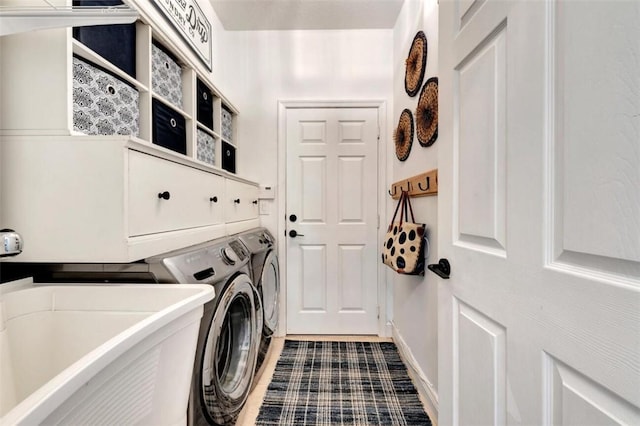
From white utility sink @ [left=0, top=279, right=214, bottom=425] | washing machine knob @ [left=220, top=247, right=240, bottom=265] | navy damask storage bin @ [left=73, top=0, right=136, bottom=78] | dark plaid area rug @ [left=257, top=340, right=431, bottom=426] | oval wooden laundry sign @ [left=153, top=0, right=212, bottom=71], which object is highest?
oval wooden laundry sign @ [left=153, top=0, right=212, bottom=71]

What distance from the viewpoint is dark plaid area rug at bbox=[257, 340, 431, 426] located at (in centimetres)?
145

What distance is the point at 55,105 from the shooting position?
2.79ft

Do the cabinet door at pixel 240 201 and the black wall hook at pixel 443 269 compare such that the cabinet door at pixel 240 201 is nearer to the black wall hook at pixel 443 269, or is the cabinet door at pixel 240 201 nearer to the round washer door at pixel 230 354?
the round washer door at pixel 230 354

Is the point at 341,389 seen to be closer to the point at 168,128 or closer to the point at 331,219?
the point at 331,219

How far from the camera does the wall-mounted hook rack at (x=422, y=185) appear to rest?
1.40 metres

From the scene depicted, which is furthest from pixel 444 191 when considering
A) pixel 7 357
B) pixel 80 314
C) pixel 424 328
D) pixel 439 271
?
pixel 7 357

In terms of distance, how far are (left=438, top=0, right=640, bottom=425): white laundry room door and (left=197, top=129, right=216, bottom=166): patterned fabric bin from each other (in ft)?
5.08

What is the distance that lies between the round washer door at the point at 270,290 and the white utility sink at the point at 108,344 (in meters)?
0.94

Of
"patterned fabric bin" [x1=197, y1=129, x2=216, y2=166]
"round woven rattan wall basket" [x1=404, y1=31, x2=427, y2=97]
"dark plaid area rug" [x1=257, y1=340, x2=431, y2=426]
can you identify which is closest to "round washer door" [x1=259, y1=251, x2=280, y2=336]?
"dark plaid area rug" [x1=257, y1=340, x2=431, y2=426]

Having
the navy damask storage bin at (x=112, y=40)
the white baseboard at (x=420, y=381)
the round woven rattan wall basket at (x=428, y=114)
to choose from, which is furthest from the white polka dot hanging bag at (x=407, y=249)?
the navy damask storage bin at (x=112, y=40)

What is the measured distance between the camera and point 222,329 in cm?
120

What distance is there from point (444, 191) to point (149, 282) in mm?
1045

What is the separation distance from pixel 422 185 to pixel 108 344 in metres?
1.48

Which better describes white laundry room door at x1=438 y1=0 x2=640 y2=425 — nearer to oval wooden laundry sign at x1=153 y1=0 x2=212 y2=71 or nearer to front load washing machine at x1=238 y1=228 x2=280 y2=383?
front load washing machine at x1=238 y1=228 x2=280 y2=383
